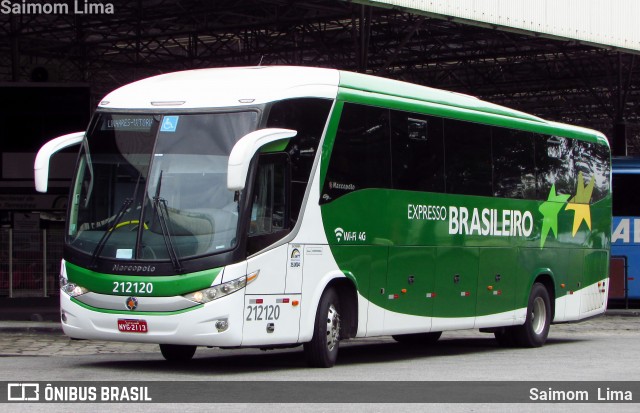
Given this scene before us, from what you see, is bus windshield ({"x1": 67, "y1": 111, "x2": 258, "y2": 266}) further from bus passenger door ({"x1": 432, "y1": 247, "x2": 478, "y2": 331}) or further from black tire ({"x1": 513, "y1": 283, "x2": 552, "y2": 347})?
black tire ({"x1": 513, "y1": 283, "x2": 552, "y2": 347})

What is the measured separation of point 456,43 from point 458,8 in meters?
21.7

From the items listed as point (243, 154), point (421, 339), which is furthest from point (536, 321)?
point (243, 154)

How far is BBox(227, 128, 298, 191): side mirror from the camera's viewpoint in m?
11.7

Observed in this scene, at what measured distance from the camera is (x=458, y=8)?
23.5m

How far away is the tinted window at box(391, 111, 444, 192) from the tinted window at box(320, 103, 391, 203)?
26 cm

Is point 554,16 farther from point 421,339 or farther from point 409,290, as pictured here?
point 409,290

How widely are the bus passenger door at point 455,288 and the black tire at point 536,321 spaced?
1777 mm

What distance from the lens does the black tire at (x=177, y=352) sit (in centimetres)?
1473

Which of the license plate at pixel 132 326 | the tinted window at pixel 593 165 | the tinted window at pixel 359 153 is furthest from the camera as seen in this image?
the tinted window at pixel 593 165

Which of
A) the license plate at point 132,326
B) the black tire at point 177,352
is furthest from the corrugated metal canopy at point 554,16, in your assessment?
the license plate at point 132,326

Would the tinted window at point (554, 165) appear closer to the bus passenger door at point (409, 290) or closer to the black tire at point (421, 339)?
the black tire at point (421, 339)

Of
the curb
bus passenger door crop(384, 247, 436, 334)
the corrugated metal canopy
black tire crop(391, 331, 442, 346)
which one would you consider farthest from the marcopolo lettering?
the corrugated metal canopy

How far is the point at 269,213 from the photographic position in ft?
42.4

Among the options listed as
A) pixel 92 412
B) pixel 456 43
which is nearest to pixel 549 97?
pixel 456 43
